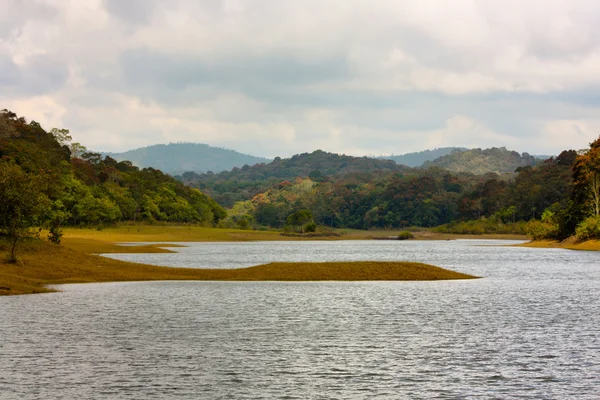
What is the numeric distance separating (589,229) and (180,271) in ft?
311

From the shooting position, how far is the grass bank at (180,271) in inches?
2429

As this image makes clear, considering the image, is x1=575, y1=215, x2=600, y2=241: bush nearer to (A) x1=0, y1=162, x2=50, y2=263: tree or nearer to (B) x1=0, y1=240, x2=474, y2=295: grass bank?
(B) x1=0, y1=240, x2=474, y2=295: grass bank

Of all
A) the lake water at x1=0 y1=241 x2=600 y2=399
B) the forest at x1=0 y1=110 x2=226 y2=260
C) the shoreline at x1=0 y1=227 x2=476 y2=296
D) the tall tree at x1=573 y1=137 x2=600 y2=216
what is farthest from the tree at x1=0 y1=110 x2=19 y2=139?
the tall tree at x1=573 y1=137 x2=600 y2=216

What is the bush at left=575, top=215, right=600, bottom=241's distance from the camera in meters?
130

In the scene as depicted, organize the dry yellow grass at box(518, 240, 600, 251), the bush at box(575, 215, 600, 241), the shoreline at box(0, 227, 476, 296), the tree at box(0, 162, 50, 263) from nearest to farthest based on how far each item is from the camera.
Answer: the shoreline at box(0, 227, 476, 296) < the tree at box(0, 162, 50, 263) < the bush at box(575, 215, 600, 241) < the dry yellow grass at box(518, 240, 600, 251)

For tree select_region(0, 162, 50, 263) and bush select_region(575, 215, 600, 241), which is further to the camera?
bush select_region(575, 215, 600, 241)

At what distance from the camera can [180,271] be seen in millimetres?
68062

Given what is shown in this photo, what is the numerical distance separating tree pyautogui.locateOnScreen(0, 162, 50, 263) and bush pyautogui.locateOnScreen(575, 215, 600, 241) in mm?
104963

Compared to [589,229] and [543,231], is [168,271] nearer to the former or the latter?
[589,229]

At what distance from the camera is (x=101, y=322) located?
Result: 3741 centimetres

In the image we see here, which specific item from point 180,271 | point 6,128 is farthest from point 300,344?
point 6,128

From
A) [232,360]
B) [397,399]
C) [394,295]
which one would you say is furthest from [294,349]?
[394,295]

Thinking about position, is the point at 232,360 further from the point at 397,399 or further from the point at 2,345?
the point at 2,345

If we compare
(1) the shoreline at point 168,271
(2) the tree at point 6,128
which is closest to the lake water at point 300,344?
(1) the shoreline at point 168,271
